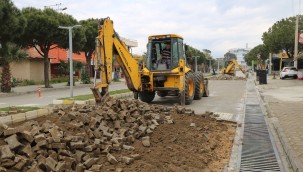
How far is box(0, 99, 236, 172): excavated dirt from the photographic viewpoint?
5.30 metres

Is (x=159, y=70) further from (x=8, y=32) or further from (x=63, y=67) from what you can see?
(x=63, y=67)

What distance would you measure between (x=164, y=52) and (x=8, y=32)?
1202 cm

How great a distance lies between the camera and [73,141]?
599 cm

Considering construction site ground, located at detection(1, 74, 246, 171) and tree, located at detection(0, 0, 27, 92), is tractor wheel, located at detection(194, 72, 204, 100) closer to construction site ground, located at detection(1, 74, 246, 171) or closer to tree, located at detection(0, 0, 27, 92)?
construction site ground, located at detection(1, 74, 246, 171)

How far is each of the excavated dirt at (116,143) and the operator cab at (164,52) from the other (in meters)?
6.10

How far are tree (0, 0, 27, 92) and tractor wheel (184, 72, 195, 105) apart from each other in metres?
12.7

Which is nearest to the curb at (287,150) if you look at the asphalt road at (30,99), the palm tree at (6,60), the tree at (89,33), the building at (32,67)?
the asphalt road at (30,99)

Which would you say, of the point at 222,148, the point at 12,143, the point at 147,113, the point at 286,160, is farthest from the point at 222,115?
the point at 12,143

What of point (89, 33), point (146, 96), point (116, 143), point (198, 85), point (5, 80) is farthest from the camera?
point (89, 33)

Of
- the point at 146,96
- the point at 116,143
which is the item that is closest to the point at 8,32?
the point at 146,96

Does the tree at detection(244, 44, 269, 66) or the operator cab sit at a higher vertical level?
the tree at detection(244, 44, 269, 66)

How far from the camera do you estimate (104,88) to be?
11.7 metres

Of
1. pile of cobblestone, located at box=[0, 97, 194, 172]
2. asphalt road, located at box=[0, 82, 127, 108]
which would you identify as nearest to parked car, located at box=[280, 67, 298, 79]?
asphalt road, located at box=[0, 82, 127, 108]

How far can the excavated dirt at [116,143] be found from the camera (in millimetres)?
5305
